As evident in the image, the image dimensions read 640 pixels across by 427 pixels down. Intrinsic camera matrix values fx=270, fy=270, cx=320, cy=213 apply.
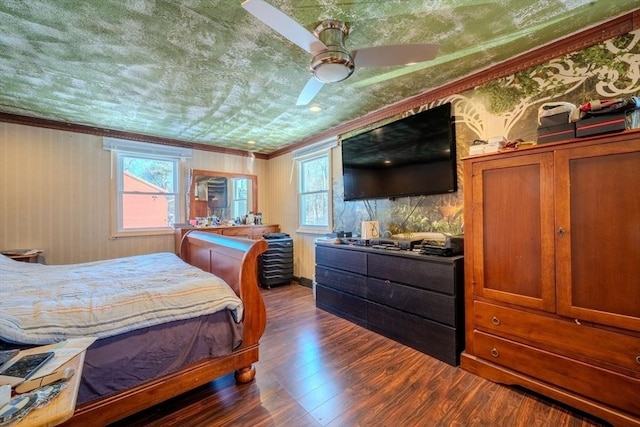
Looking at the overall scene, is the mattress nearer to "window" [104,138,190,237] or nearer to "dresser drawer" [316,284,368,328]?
"dresser drawer" [316,284,368,328]

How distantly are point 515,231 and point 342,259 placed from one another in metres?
1.75

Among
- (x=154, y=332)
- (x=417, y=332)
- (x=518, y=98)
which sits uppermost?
(x=518, y=98)

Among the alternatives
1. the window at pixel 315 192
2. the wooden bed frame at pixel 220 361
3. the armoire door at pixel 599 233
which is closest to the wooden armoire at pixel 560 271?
the armoire door at pixel 599 233

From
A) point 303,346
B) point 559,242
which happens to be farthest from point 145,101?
point 559,242

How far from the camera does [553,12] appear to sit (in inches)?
67.9

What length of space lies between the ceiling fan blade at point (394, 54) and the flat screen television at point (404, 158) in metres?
1.04

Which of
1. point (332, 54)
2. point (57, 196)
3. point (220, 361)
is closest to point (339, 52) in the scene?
point (332, 54)

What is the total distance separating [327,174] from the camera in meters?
4.32

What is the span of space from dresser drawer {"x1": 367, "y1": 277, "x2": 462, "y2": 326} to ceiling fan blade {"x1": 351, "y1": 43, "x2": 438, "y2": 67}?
1812 millimetres

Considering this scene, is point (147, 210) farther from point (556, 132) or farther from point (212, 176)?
point (556, 132)

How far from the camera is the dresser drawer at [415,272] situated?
2.22m

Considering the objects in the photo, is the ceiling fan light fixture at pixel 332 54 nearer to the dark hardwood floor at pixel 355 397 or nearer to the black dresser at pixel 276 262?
the dark hardwood floor at pixel 355 397

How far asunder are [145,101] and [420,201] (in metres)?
3.20

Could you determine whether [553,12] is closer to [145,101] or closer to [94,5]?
[94,5]
